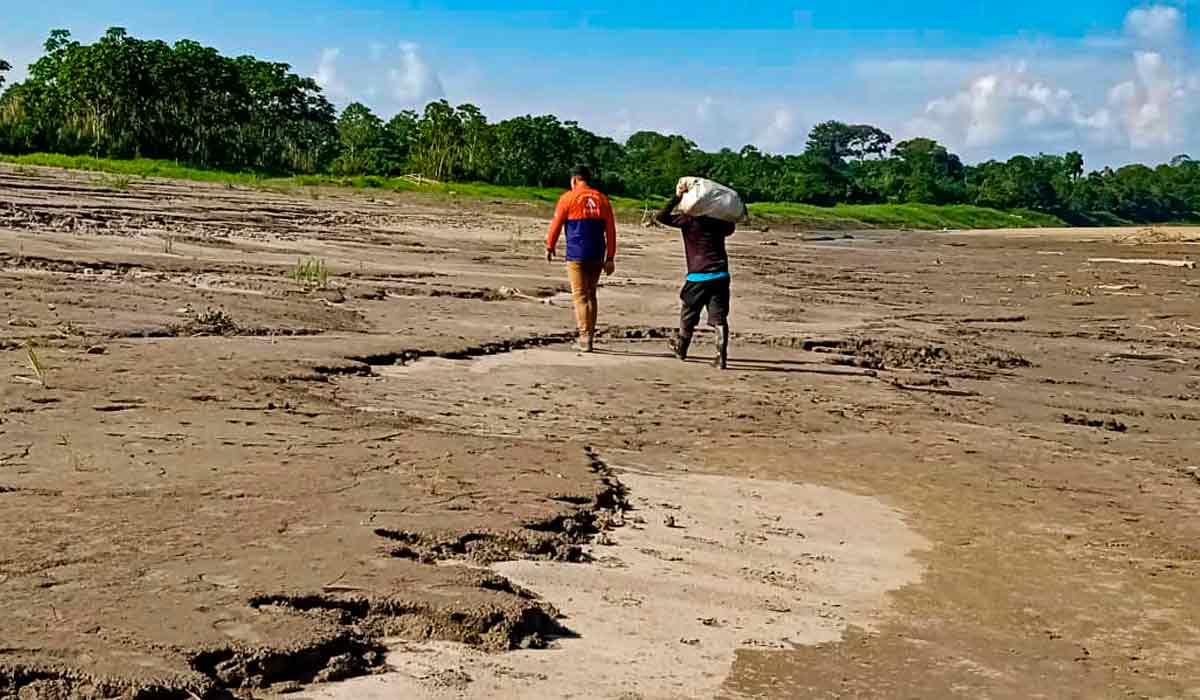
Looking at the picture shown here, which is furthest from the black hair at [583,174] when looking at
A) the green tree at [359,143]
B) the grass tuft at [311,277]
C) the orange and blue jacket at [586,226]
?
the green tree at [359,143]

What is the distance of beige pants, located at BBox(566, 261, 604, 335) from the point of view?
38.7 feet

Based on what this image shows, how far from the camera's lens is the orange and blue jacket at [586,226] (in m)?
12.0

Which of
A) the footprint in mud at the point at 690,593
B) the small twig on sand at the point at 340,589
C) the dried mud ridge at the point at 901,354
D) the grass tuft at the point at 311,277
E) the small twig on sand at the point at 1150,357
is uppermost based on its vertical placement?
the grass tuft at the point at 311,277

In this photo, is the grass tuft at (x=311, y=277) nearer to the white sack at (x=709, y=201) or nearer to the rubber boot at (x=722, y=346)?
the white sack at (x=709, y=201)

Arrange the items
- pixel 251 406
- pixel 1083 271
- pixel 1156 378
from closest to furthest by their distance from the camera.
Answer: pixel 251 406 → pixel 1156 378 → pixel 1083 271

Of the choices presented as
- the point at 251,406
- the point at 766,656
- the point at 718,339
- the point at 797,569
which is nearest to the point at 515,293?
the point at 718,339

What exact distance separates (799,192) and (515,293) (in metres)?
62.9

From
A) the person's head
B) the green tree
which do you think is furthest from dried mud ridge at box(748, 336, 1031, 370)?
the green tree

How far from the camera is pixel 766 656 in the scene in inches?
175

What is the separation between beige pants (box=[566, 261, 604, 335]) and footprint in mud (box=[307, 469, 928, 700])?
15.7 ft

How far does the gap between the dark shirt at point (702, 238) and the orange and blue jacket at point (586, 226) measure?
1.80 feet

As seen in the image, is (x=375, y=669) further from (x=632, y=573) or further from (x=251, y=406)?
(x=251, y=406)

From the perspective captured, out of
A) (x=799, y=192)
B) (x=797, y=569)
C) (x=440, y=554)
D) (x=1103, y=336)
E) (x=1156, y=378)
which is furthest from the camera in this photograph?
(x=799, y=192)

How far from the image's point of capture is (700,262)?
11.6m
